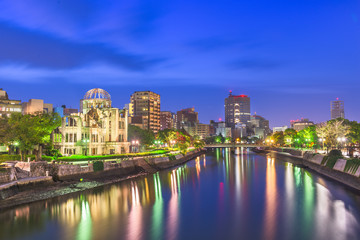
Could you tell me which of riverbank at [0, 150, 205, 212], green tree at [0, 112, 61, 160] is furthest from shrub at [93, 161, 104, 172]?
green tree at [0, 112, 61, 160]

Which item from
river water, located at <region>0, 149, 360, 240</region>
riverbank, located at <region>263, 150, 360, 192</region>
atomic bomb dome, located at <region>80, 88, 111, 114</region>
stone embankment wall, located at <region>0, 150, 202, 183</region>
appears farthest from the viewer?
atomic bomb dome, located at <region>80, 88, 111, 114</region>

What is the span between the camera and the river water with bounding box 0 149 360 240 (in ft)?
85.5

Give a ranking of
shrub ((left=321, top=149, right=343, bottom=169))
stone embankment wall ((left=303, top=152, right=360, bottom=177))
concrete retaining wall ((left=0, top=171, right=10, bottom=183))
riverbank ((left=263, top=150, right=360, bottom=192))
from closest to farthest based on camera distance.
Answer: concrete retaining wall ((left=0, top=171, right=10, bottom=183)) → stone embankment wall ((left=303, top=152, right=360, bottom=177)) → riverbank ((left=263, top=150, right=360, bottom=192)) → shrub ((left=321, top=149, right=343, bottom=169))

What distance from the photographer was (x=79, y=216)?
3022 cm

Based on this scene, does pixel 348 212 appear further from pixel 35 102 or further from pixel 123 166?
pixel 35 102

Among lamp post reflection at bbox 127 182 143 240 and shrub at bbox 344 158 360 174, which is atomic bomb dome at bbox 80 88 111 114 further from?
shrub at bbox 344 158 360 174

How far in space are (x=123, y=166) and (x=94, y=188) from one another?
13.0 m

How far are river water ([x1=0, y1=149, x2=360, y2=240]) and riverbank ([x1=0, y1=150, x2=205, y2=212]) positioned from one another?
1476 mm

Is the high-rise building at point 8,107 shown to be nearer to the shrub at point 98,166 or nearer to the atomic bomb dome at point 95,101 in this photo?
the atomic bomb dome at point 95,101

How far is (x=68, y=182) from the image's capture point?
4184cm

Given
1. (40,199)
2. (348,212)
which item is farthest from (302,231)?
(40,199)

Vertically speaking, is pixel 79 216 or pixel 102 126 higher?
pixel 102 126

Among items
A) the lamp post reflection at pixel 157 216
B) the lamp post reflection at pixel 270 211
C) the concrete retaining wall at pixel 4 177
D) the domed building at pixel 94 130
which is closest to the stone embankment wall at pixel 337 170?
the lamp post reflection at pixel 270 211

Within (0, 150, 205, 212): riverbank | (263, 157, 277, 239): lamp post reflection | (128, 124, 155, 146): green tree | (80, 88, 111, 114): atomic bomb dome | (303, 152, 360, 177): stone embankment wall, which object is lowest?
(263, 157, 277, 239): lamp post reflection
